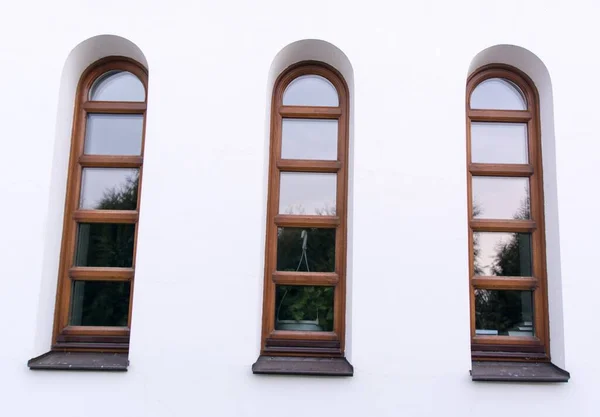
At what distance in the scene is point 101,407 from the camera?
298cm

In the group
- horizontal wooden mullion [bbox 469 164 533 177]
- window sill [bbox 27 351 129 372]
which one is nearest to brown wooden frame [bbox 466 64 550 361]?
horizontal wooden mullion [bbox 469 164 533 177]

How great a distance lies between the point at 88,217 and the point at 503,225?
306 centimetres

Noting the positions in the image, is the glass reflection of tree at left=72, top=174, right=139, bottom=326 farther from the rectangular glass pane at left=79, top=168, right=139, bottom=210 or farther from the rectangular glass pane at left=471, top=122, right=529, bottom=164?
the rectangular glass pane at left=471, top=122, right=529, bottom=164

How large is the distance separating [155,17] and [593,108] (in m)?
3.23

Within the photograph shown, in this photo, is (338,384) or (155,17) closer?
(338,384)

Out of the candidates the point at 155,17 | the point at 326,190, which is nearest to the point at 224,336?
the point at 326,190

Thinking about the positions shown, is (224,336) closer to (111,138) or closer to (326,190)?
(326,190)

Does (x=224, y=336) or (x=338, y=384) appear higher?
(x=224, y=336)

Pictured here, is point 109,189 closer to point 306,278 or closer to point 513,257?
point 306,278

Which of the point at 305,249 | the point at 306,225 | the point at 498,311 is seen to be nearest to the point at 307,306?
the point at 305,249

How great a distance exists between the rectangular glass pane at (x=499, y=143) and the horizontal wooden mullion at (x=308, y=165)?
1.07m

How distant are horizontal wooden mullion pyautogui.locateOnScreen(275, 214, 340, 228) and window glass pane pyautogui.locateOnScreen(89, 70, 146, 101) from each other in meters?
1.46

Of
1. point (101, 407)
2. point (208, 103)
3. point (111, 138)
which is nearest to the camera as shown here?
point (101, 407)

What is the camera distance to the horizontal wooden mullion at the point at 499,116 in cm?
348
